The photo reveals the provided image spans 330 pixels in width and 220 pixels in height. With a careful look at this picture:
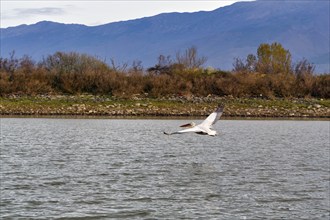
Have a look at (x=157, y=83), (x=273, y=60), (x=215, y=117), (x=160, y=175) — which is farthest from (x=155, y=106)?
(x=215, y=117)

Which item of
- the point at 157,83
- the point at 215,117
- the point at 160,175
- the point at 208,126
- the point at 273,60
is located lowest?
→ the point at 160,175

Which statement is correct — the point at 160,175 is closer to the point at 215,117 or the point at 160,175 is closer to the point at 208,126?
the point at 208,126

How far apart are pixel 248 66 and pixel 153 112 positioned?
2850 centimetres

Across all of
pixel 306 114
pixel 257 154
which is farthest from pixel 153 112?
pixel 257 154

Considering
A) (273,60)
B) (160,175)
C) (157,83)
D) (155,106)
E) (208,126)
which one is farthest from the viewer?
(273,60)

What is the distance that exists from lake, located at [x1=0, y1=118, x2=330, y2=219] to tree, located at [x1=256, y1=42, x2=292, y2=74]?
3633 cm

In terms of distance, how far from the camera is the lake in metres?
19.4

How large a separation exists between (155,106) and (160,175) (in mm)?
36200

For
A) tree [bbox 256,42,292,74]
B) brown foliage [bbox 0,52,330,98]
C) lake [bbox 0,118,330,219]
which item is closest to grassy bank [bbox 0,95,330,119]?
brown foliage [bbox 0,52,330,98]

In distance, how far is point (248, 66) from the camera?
86.7 metres

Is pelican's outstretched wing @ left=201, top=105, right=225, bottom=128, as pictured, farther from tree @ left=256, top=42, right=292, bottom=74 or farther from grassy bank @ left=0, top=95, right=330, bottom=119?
tree @ left=256, top=42, right=292, bottom=74

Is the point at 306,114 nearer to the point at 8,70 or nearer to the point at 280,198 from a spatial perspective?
the point at 8,70

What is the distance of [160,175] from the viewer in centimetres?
2577

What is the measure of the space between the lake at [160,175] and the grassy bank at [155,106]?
568 inches
